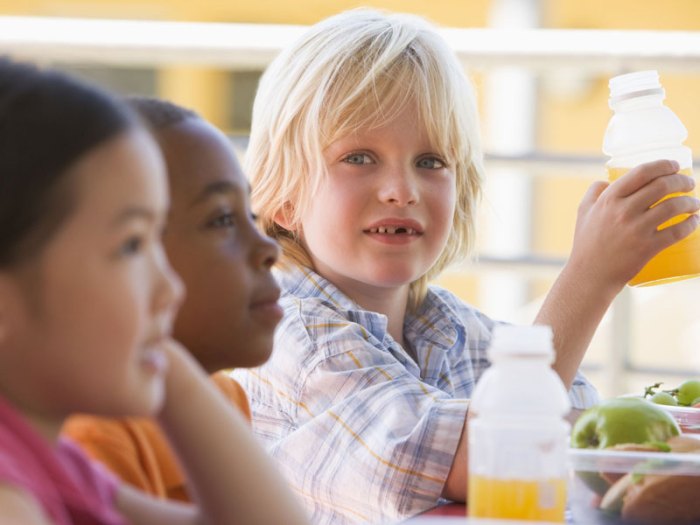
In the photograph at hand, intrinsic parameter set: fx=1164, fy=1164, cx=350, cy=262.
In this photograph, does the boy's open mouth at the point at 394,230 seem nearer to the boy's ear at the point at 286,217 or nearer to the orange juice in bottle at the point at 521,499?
the boy's ear at the point at 286,217

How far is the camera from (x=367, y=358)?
1.40m

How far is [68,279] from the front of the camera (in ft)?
2.01

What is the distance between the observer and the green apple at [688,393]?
4.62 ft

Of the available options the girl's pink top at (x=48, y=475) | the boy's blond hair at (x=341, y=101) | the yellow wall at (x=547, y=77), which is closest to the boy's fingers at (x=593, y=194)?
the boy's blond hair at (x=341, y=101)

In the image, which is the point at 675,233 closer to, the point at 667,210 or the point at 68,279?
the point at 667,210

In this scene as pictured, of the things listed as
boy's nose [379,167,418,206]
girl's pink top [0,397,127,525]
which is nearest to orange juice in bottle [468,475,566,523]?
girl's pink top [0,397,127,525]

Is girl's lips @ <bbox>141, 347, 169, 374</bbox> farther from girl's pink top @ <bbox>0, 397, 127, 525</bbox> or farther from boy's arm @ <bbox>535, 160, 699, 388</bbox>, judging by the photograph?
boy's arm @ <bbox>535, 160, 699, 388</bbox>

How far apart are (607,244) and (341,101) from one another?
40 cm

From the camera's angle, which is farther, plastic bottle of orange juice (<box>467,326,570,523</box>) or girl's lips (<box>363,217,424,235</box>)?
girl's lips (<box>363,217,424,235</box>)

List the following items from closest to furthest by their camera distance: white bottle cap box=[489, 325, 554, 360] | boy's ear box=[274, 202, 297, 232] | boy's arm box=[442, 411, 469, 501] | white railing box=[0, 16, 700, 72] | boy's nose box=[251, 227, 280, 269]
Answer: white bottle cap box=[489, 325, 554, 360] → boy's nose box=[251, 227, 280, 269] → boy's arm box=[442, 411, 469, 501] → boy's ear box=[274, 202, 297, 232] → white railing box=[0, 16, 700, 72]

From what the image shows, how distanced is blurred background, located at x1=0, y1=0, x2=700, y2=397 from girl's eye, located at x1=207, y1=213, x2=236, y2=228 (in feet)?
5.62

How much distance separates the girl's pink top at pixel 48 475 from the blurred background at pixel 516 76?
2.03 m

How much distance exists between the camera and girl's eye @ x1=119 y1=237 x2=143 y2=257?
633mm

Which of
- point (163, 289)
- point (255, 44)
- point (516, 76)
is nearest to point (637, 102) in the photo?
point (163, 289)
